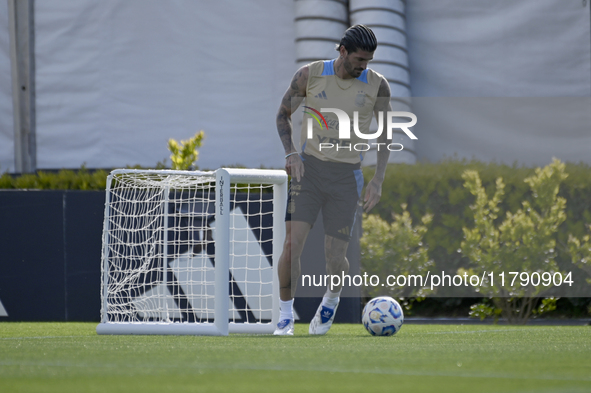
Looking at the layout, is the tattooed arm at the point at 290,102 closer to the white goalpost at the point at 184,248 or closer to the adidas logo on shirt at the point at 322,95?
the adidas logo on shirt at the point at 322,95

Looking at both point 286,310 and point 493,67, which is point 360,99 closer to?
point 286,310

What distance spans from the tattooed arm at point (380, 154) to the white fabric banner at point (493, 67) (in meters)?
3.73

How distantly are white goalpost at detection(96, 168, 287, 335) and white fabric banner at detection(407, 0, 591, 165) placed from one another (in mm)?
3030

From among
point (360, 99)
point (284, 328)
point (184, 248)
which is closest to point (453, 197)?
point (360, 99)

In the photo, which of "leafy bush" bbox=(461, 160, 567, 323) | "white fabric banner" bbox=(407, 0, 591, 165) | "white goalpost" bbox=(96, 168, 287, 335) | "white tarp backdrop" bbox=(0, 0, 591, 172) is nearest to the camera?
"white goalpost" bbox=(96, 168, 287, 335)

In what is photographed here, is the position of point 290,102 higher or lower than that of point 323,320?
higher

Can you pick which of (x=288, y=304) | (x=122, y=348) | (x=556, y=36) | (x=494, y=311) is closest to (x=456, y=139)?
(x=556, y=36)

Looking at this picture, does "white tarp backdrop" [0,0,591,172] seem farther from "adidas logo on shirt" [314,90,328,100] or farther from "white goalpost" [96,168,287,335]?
"adidas logo on shirt" [314,90,328,100]

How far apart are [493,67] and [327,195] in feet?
18.9

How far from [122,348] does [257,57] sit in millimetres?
7150

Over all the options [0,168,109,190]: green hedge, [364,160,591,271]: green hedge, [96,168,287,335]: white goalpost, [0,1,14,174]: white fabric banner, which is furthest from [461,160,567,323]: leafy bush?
[0,1,14,174]: white fabric banner

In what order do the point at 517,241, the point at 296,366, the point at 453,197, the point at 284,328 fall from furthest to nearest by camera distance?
the point at 453,197 → the point at 517,241 → the point at 284,328 → the point at 296,366

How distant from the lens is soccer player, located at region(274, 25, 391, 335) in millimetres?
4480

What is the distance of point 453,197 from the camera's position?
6695 mm
